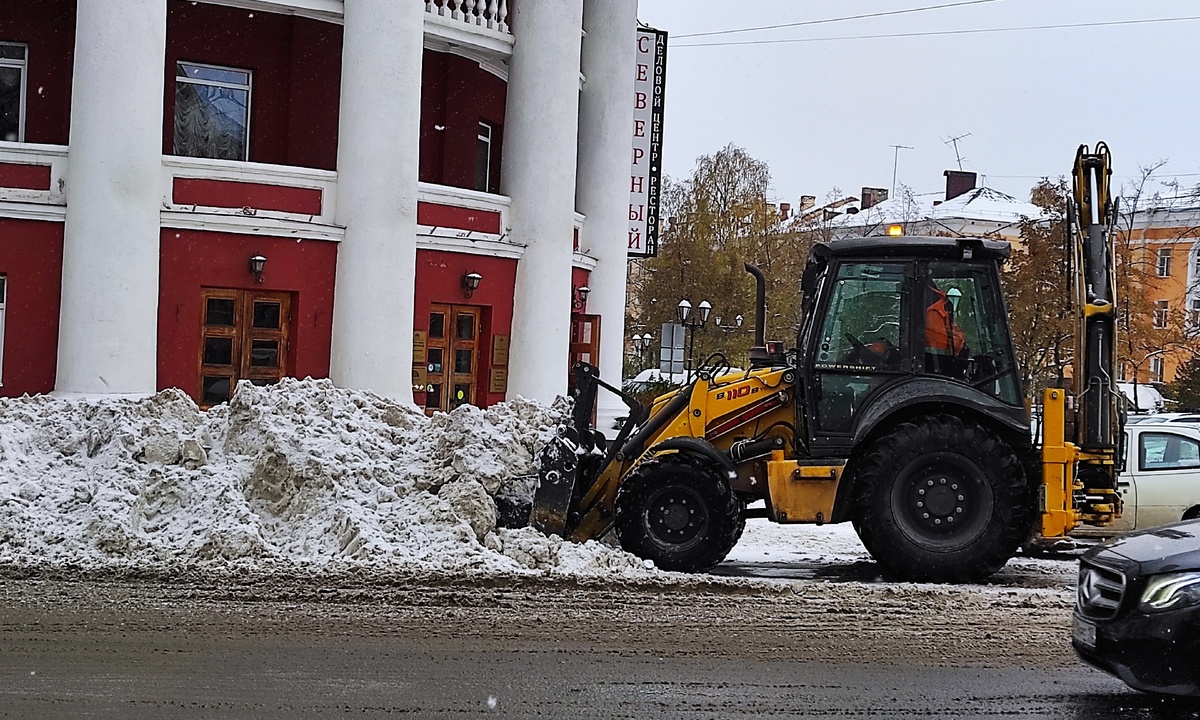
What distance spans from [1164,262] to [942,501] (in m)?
59.7

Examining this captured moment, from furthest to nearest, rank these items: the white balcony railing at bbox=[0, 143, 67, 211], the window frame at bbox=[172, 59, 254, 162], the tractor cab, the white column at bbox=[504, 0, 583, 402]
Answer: the white column at bbox=[504, 0, 583, 402]
the window frame at bbox=[172, 59, 254, 162]
the white balcony railing at bbox=[0, 143, 67, 211]
the tractor cab

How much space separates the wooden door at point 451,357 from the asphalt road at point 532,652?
31.1ft

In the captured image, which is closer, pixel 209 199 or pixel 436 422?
pixel 436 422

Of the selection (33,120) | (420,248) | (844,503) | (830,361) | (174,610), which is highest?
(33,120)

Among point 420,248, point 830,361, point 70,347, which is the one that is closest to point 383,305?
point 420,248

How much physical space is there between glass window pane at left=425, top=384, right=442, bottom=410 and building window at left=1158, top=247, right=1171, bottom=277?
171 feet

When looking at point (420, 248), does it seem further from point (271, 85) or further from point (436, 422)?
point (436, 422)

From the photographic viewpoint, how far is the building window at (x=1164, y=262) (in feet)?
207

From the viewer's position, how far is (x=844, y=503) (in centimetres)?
1049

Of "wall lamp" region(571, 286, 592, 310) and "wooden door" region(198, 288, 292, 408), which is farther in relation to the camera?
"wall lamp" region(571, 286, 592, 310)

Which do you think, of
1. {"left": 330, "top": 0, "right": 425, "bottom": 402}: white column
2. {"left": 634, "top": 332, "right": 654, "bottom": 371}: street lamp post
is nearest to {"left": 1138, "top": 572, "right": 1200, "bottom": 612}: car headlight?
{"left": 330, "top": 0, "right": 425, "bottom": 402}: white column

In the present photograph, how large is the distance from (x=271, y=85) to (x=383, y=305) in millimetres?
4005

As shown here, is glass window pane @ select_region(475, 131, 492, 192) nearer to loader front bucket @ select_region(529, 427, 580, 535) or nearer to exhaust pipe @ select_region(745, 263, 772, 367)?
exhaust pipe @ select_region(745, 263, 772, 367)

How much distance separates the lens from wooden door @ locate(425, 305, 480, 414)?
1909 centimetres
